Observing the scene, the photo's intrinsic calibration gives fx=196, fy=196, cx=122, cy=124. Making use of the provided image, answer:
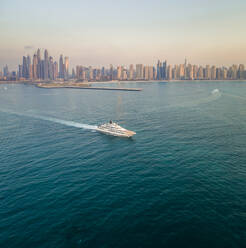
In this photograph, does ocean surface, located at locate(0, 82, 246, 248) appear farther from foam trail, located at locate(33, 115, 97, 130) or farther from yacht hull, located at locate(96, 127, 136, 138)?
foam trail, located at locate(33, 115, 97, 130)

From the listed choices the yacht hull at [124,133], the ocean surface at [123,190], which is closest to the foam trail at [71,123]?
the yacht hull at [124,133]

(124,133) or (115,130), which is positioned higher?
(115,130)

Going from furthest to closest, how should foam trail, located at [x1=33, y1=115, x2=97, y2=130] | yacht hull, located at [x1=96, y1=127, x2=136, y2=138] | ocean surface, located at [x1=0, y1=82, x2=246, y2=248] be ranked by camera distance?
foam trail, located at [x1=33, y1=115, x2=97, y2=130], yacht hull, located at [x1=96, y1=127, x2=136, y2=138], ocean surface, located at [x1=0, y1=82, x2=246, y2=248]

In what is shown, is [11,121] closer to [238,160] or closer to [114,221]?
[114,221]

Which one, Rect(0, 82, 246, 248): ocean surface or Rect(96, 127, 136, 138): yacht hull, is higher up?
Rect(96, 127, 136, 138): yacht hull

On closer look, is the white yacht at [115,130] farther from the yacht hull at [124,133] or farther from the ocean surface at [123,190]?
the ocean surface at [123,190]

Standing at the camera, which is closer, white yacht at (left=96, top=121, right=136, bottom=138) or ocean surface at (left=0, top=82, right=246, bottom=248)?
ocean surface at (left=0, top=82, right=246, bottom=248)

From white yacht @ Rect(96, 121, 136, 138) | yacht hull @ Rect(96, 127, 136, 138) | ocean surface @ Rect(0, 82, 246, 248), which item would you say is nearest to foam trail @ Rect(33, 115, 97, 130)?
white yacht @ Rect(96, 121, 136, 138)

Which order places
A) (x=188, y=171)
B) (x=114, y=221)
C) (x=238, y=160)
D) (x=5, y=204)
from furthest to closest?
(x=238, y=160) < (x=188, y=171) < (x=5, y=204) < (x=114, y=221)

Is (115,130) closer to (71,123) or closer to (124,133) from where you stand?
(124,133)

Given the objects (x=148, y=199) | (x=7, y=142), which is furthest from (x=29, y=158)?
(x=148, y=199)

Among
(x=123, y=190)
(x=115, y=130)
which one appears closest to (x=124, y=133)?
(x=115, y=130)
